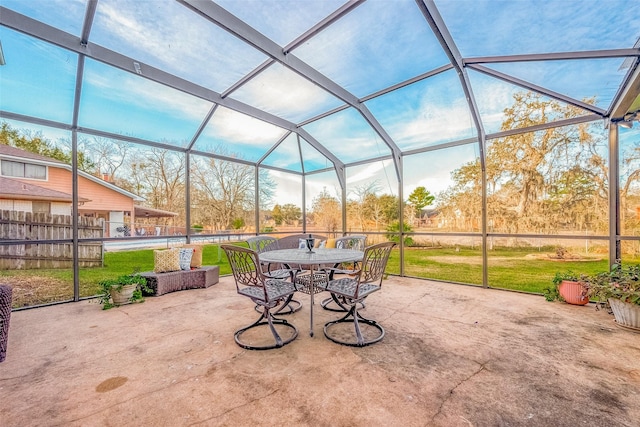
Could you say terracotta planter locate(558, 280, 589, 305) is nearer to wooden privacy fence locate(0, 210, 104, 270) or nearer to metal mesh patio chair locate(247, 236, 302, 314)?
metal mesh patio chair locate(247, 236, 302, 314)

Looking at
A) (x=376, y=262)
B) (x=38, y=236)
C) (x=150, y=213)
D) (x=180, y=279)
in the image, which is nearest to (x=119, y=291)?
(x=180, y=279)

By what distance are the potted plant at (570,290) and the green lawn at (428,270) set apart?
3.87 ft

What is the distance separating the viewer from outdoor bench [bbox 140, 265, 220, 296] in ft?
14.0

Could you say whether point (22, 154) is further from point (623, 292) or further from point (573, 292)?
point (573, 292)

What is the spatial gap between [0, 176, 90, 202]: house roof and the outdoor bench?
1.74m

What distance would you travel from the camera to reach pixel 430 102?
426cm

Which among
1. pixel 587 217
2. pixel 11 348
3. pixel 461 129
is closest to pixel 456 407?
pixel 11 348

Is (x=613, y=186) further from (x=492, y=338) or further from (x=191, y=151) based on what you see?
(x=191, y=151)

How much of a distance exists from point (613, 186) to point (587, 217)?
2639mm

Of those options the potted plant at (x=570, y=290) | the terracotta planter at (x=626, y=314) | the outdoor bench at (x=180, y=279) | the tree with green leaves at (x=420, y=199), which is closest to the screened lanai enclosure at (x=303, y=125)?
the tree with green leaves at (x=420, y=199)

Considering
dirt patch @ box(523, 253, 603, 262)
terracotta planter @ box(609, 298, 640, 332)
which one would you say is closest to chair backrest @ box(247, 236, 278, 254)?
terracotta planter @ box(609, 298, 640, 332)

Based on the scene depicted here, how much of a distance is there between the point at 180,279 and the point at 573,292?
241 inches

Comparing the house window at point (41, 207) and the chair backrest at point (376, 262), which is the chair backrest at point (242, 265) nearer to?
the chair backrest at point (376, 262)

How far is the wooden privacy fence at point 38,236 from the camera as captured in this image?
152 inches
